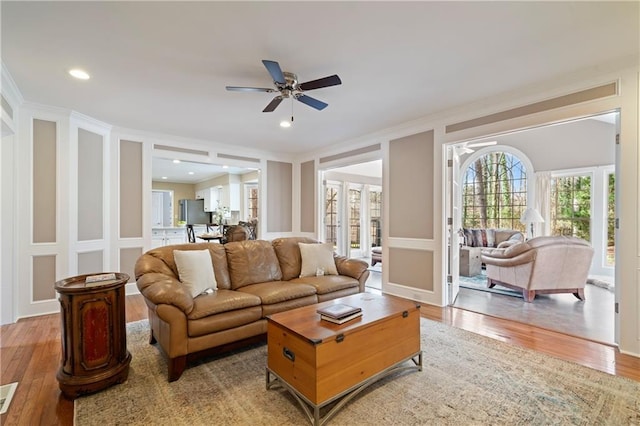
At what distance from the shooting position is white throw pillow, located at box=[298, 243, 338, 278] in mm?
3678

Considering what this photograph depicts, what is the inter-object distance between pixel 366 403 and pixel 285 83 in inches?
103

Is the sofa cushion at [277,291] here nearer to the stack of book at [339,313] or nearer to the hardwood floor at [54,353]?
the stack of book at [339,313]

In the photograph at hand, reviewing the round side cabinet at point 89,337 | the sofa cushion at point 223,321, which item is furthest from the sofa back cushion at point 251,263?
the round side cabinet at point 89,337

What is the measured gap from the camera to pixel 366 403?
1947mm

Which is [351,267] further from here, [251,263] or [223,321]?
[223,321]

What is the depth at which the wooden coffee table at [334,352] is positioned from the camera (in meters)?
1.76

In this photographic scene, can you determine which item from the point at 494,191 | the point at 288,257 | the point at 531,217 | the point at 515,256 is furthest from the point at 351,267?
the point at 494,191

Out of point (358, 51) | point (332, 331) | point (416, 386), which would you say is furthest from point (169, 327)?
point (358, 51)

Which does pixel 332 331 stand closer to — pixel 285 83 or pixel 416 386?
pixel 416 386

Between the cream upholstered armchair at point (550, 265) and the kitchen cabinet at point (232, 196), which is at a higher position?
the kitchen cabinet at point (232, 196)

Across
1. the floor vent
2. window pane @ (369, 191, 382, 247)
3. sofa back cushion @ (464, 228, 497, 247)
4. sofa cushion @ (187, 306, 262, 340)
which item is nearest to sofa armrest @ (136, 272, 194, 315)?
sofa cushion @ (187, 306, 262, 340)

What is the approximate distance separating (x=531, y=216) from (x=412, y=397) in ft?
19.6

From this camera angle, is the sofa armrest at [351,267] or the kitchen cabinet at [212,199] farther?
the kitchen cabinet at [212,199]

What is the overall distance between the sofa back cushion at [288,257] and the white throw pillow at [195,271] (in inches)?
35.6
